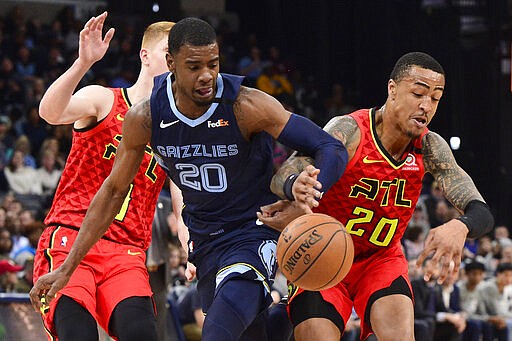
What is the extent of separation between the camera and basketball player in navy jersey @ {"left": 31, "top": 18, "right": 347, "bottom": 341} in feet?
16.1

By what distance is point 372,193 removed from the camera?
5707mm

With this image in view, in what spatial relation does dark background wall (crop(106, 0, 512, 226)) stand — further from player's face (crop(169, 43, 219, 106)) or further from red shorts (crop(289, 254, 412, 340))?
player's face (crop(169, 43, 219, 106))

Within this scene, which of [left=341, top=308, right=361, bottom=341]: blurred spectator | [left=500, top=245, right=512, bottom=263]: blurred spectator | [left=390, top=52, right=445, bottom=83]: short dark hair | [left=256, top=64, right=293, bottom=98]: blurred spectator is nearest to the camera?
[left=390, top=52, right=445, bottom=83]: short dark hair

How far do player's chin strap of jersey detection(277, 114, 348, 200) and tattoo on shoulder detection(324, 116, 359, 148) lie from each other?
1.71 feet

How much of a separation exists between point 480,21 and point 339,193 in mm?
15110

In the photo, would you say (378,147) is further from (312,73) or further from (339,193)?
(312,73)

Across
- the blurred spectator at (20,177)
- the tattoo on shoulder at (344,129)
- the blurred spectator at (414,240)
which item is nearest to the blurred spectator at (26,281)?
the blurred spectator at (20,177)

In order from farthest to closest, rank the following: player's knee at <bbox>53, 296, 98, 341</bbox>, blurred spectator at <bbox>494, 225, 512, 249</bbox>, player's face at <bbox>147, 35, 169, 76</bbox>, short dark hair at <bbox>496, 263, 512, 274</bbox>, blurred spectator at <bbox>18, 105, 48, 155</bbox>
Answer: blurred spectator at <bbox>494, 225, 512, 249</bbox> → blurred spectator at <bbox>18, 105, 48, 155</bbox> → short dark hair at <bbox>496, 263, 512, 274</bbox> → player's face at <bbox>147, 35, 169, 76</bbox> → player's knee at <bbox>53, 296, 98, 341</bbox>

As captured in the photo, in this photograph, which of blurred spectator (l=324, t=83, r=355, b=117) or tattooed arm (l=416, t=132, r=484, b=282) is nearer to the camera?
tattooed arm (l=416, t=132, r=484, b=282)

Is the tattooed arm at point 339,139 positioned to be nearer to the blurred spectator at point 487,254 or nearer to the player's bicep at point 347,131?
the player's bicep at point 347,131

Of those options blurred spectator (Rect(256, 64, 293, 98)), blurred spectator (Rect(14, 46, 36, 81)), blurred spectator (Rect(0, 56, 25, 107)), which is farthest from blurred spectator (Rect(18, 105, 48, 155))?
blurred spectator (Rect(256, 64, 293, 98))

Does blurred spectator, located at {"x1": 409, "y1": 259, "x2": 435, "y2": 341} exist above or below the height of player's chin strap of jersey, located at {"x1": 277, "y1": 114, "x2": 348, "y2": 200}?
below

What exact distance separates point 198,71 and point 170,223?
13.2ft

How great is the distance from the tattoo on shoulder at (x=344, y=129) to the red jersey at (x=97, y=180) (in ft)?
3.59
